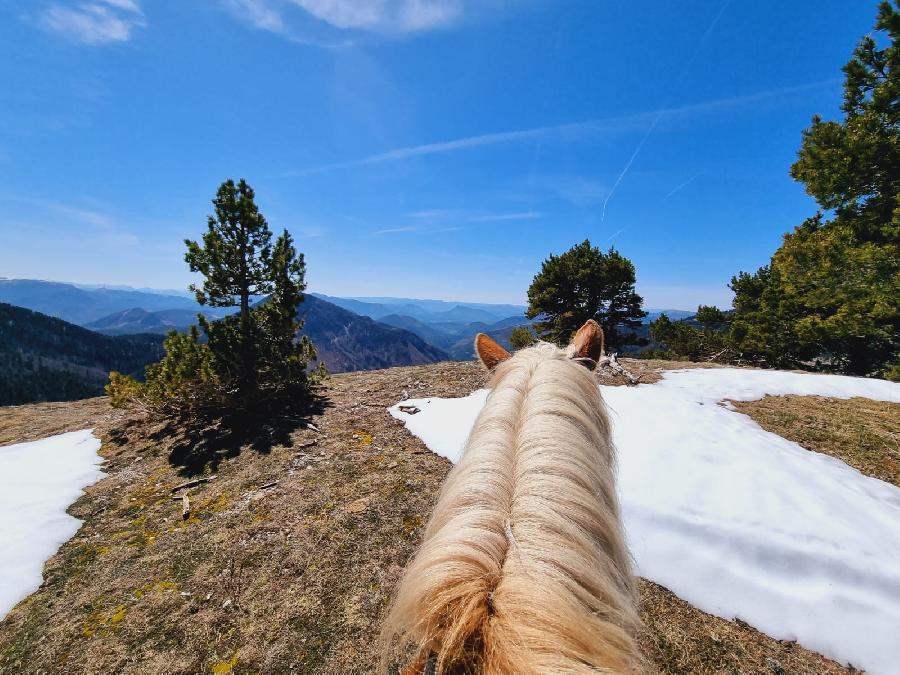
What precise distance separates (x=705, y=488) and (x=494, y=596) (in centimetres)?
500

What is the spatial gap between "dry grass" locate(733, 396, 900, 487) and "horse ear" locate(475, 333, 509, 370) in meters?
5.90

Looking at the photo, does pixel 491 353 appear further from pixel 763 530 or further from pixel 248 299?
pixel 248 299

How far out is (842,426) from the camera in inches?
237

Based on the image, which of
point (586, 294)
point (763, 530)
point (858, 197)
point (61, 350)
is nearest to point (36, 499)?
point (763, 530)

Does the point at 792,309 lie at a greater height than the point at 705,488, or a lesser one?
greater

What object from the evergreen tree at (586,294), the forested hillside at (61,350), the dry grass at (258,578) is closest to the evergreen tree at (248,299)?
the dry grass at (258,578)

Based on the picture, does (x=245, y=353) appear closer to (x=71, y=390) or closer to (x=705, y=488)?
(x=705, y=488)

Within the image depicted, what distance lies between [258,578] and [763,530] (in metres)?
5.67

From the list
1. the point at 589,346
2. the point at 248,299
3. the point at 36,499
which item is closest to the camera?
the point at 589,346

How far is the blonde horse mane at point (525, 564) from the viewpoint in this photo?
95cm

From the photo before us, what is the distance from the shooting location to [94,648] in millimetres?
3133

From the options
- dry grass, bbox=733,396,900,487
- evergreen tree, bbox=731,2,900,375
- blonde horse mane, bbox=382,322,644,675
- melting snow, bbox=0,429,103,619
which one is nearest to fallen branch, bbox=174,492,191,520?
melting snow, bbox=0,429,103,619

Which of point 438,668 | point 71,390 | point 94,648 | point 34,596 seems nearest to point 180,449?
point 34,596

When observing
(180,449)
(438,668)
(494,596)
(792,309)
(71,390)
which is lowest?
(71,390)
